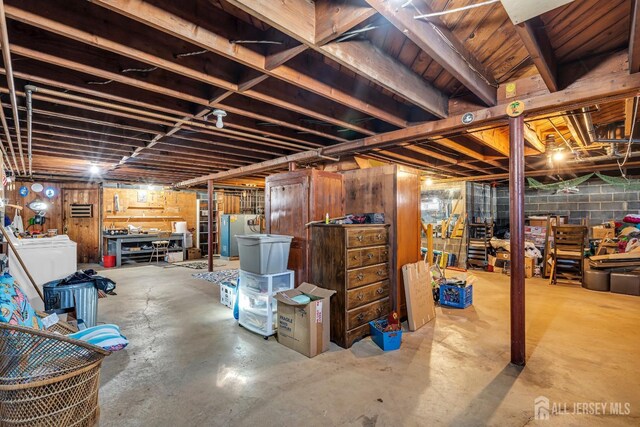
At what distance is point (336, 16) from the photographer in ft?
5.72

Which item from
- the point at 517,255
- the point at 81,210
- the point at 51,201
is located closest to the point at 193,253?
the point at 81,210

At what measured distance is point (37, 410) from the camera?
1.46 m

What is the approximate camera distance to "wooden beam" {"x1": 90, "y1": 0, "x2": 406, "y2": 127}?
156 cm

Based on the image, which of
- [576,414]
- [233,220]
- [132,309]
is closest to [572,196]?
[576,414]

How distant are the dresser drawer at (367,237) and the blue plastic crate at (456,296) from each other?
1640 millimetres

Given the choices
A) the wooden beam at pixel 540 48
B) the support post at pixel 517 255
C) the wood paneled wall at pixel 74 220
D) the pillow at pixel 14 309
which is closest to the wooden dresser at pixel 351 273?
the support post at pixel 517 255

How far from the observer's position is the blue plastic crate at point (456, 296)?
14.0ft

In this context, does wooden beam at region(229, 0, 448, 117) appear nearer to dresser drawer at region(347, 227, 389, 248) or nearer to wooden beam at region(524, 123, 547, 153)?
dresser drawer at region(347, 227, 389, 248)

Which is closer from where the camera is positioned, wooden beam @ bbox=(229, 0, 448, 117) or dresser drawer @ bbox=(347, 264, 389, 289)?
wooden beam @ bbox=(229, 0, 448, 117)

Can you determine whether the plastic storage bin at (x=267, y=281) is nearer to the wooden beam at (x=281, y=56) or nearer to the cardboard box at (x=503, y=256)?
the wooden beam at (x=281, y=56)

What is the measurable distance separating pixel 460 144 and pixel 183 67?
13.6 feet

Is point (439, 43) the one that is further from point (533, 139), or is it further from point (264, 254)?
point (533, 139)

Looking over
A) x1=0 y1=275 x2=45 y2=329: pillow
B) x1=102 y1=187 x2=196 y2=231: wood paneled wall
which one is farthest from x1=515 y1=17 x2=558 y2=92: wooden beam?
x1=102 y1=187 x2=196 y2=231: wood paneled wall

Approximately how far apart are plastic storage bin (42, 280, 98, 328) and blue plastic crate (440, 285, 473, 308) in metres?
4.61
